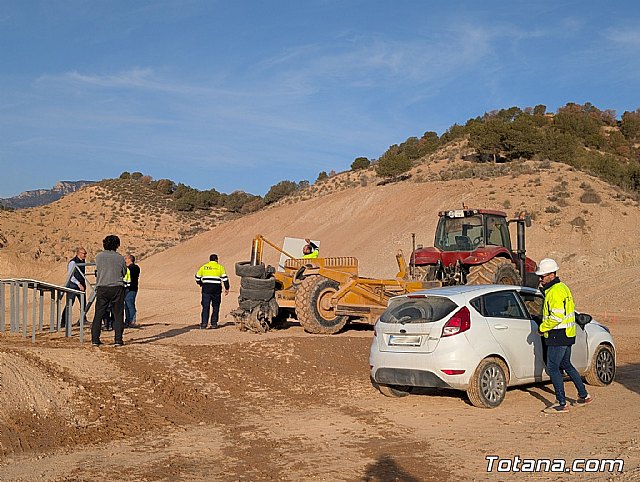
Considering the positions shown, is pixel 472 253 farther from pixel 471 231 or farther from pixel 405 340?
pixel 405 340

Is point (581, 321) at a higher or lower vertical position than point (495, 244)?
lower

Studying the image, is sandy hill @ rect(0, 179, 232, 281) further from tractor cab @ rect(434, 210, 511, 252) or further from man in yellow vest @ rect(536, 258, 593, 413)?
man in yellow vest @ rect(536, 258, 593, 413)

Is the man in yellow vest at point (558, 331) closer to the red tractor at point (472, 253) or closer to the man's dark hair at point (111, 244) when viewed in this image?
the red tractor at point (472, 253)

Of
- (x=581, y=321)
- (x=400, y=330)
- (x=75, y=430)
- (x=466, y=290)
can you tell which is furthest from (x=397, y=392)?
(x=75, y=430)

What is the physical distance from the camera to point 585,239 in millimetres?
32781

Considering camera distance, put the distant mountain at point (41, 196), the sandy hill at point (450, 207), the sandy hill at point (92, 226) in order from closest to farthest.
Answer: the sandy hill at point (450, 207) < the sandy hill at point (92, 226) < the distant mountain at point (41, 196)

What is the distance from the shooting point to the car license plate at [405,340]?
8823 mm

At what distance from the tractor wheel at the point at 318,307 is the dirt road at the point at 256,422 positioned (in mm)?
2720

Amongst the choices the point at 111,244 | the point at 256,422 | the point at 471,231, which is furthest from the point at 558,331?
the point at 471,231

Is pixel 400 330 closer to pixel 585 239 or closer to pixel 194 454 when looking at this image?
pixel 194 454

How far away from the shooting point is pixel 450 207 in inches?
1547

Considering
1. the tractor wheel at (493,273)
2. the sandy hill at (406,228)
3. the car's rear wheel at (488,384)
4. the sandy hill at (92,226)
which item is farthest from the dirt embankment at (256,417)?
the sandy hill at (92,226)

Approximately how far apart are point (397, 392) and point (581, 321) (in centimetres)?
256

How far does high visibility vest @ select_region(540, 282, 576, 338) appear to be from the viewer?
8711mm
